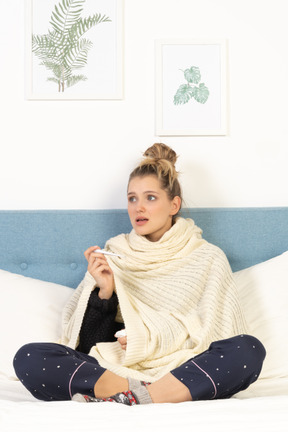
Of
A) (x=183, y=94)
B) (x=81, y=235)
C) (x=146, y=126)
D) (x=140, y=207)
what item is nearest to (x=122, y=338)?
(x=140, y=207)

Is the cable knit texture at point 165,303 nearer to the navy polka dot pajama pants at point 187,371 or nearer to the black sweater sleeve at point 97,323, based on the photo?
the black sweater sleeve at point 97,323

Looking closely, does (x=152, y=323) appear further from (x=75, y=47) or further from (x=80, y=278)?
(x=75, y=47)

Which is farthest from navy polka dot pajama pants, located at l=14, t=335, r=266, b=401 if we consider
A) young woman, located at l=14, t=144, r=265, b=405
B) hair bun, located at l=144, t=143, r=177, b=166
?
hair bun, located at l=144, t=143, r=177, b=166

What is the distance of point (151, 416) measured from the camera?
1.02m

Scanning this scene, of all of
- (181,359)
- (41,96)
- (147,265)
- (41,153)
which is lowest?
(181,359)

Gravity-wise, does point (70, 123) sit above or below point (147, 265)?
above

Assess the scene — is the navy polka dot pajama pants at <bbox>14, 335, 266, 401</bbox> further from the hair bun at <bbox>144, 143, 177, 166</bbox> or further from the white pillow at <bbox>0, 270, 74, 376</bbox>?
the hair bun at <bbox>144, 143, 177, 166</bbox>

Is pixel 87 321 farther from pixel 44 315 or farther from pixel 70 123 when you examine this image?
pixel 70 123

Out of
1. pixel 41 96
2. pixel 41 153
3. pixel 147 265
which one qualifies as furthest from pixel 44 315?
pixel 41 96

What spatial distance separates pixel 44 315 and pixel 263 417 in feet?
2.99

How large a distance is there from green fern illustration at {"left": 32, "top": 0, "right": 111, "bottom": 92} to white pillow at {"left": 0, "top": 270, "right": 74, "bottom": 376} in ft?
2.52

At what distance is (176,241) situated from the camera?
1.80 metres

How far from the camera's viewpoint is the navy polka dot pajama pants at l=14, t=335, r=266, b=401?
1.27m

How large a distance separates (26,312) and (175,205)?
613 millimetres
